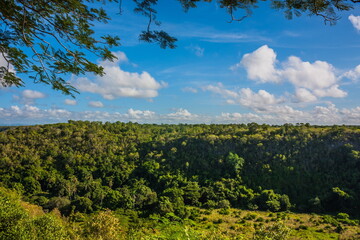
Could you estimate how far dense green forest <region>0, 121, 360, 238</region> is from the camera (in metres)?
53.1

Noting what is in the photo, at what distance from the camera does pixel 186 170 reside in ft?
241

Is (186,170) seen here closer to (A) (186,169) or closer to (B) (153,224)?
(A) (186,169)

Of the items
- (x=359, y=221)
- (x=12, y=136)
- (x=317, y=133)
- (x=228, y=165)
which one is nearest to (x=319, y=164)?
(x=317, y=133)

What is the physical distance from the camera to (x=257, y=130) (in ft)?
273

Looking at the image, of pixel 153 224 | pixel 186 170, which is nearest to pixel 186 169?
pixel 186 170

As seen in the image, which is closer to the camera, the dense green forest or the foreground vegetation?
the foreground vegetation

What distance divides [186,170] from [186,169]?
1.11ft

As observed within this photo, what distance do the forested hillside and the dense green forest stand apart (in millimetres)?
270

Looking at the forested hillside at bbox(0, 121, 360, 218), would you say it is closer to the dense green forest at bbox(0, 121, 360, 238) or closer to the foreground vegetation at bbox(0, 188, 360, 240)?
the dense green forest at bbox(0, 121, 360, 238)

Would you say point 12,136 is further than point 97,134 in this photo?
No

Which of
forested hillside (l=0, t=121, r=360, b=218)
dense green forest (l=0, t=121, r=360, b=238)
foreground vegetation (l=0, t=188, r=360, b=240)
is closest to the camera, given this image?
foreground vegetation (l=0, t=188, r=360, b=240)

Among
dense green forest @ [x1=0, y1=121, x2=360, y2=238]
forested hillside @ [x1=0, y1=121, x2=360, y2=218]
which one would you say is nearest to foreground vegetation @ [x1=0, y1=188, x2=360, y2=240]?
dense green forest @ [x1=0, y1=121, x2=360, y2=238]

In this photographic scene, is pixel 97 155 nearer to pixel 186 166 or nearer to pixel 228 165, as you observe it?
pixel 186 166

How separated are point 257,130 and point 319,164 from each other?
23.2 m
